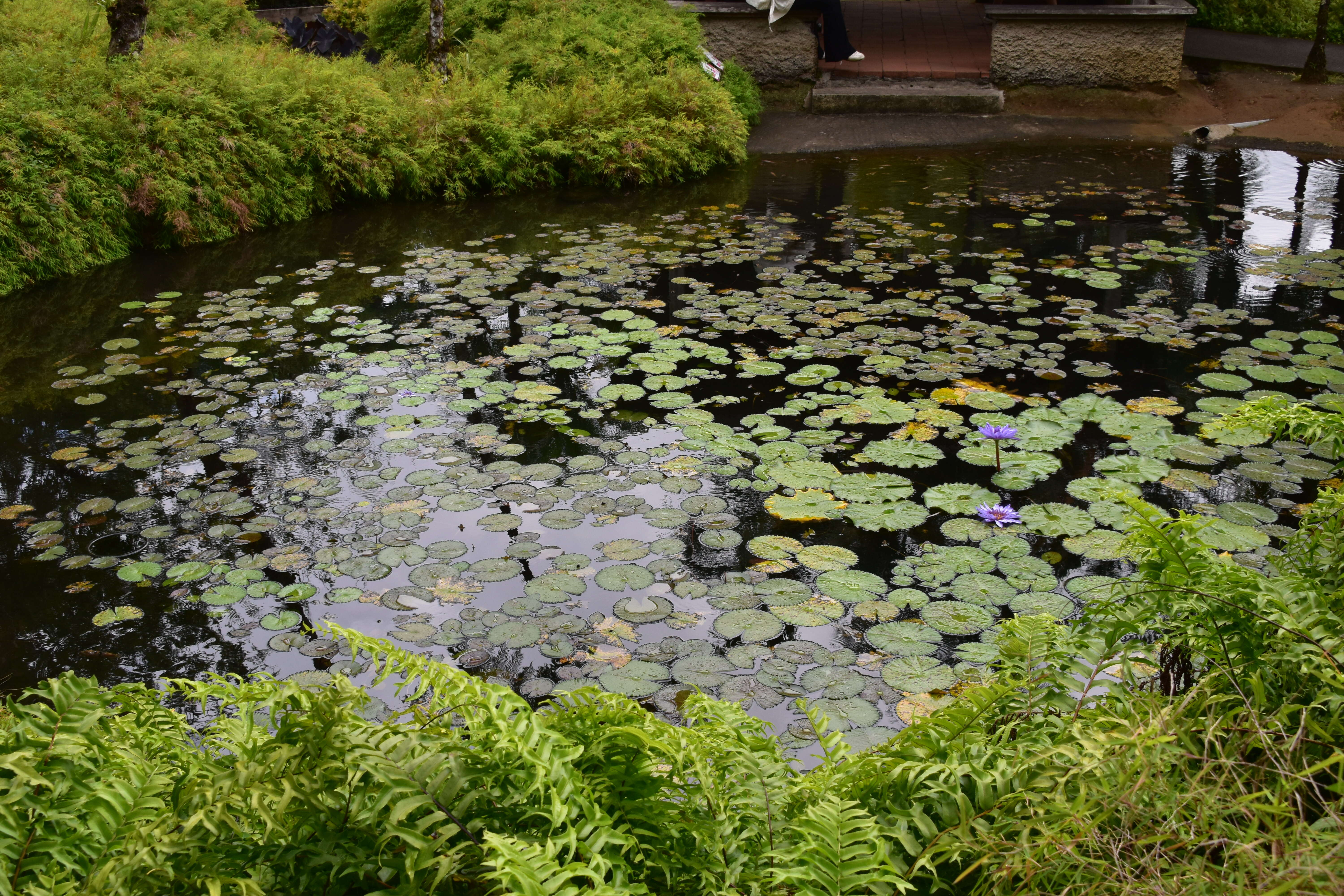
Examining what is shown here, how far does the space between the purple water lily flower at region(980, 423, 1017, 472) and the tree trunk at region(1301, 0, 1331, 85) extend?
27.4 ft

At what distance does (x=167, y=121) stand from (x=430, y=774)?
7.17 metres

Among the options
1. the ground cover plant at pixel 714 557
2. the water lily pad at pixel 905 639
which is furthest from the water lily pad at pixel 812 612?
the water lily pad at pixel 905 639

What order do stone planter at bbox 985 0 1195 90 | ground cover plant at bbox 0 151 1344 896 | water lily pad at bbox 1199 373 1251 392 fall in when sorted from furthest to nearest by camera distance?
stone planter at bbox 985 0 1195 90, water lily pad at bbox 1199 373 1251 392, ground cover plant at bbox 0 151 1344 896

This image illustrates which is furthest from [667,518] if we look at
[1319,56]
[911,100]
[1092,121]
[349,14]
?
[349,14]

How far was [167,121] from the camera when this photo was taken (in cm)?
732

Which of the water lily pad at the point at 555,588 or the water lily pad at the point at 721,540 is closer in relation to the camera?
the water lily pad at the point at 555,588

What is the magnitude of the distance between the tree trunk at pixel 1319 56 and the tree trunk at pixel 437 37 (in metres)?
8.47

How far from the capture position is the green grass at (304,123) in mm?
6969

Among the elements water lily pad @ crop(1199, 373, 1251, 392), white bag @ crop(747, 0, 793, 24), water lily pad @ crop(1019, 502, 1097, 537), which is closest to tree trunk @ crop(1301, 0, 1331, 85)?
white bag @ crop(747, 0, 793, 24)

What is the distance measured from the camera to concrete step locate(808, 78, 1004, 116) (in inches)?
408

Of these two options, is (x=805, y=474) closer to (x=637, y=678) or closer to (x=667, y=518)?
(x=667, y=518)

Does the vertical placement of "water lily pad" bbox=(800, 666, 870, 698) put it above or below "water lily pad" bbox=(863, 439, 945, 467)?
below

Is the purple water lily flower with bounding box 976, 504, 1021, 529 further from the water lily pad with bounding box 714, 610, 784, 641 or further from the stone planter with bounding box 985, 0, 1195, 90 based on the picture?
the stone planter with bounding box 985, 0, 1195, 90

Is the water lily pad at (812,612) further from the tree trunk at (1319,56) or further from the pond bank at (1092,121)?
the tree trunk at (1319,56)
